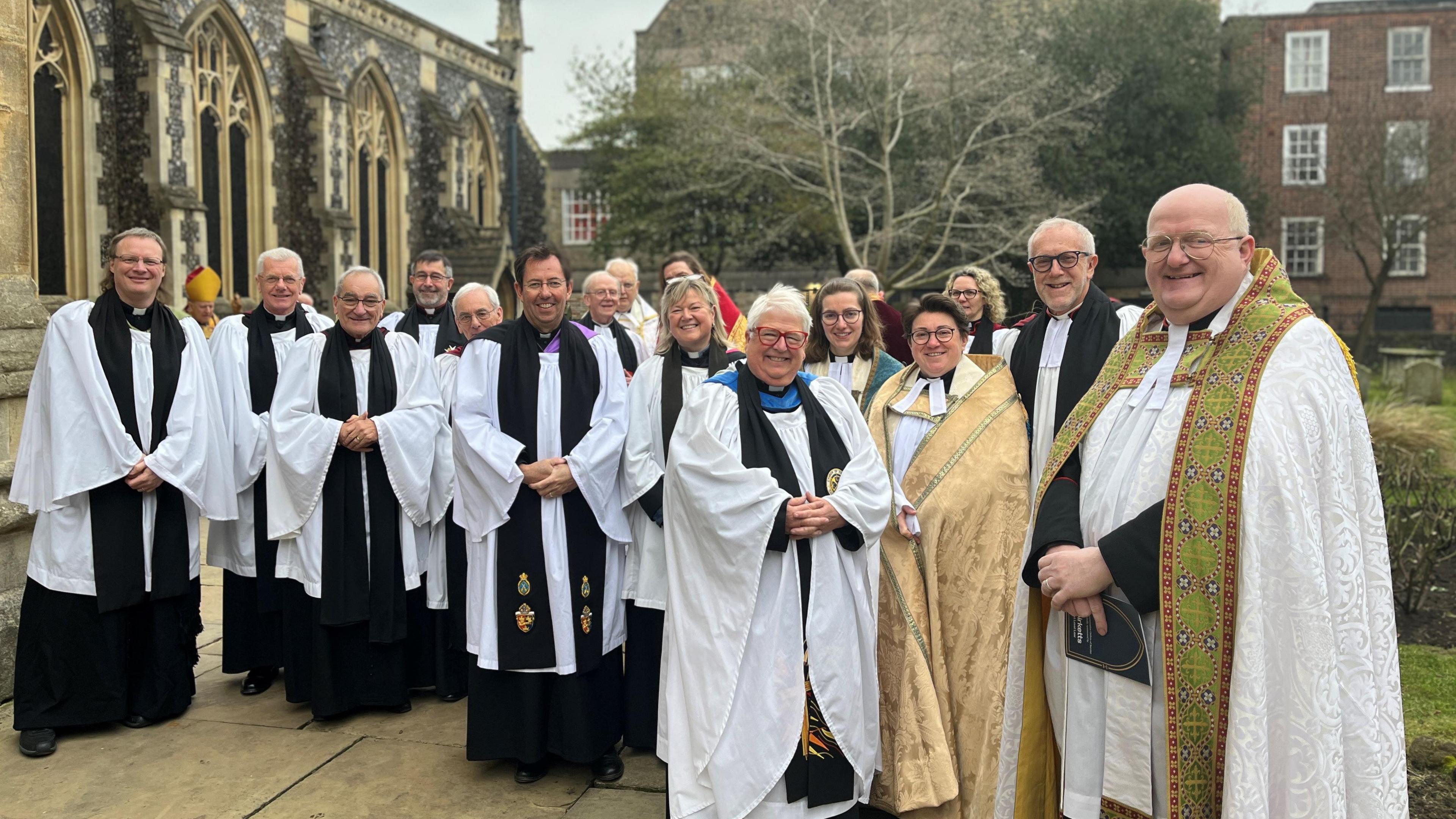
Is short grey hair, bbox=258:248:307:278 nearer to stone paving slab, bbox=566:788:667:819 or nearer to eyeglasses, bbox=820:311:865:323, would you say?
eyeglasses, bbox=820:311:865:323

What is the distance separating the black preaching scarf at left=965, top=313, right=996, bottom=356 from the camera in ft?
17.7

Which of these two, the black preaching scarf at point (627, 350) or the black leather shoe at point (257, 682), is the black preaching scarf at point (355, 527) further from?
the black preaching scarf at point (627, 350)

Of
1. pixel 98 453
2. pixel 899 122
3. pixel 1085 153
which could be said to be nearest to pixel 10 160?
pixel 98 453

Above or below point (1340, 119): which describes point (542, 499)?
below

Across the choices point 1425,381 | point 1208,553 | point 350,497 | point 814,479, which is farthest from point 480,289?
point 1425,381

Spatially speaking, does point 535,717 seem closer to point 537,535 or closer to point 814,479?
point 537,535

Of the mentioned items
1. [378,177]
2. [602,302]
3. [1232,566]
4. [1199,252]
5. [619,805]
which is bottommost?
[619,805]

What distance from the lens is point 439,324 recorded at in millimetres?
6672

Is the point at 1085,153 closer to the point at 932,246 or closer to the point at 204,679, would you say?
the point at 932,246

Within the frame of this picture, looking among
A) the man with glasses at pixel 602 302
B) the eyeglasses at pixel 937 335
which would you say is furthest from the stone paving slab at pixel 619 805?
the man with glasses at pixel 602 302

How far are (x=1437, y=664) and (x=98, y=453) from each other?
6.78m

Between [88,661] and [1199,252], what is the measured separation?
483cm

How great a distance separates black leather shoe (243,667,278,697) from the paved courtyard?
0.69 feet

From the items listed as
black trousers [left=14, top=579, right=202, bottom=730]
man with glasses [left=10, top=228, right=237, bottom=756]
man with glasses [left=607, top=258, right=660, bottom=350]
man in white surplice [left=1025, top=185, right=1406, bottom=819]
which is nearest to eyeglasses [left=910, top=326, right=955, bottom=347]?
man in white surplice [left=1025, top=185, right=1406, bottom=819]
